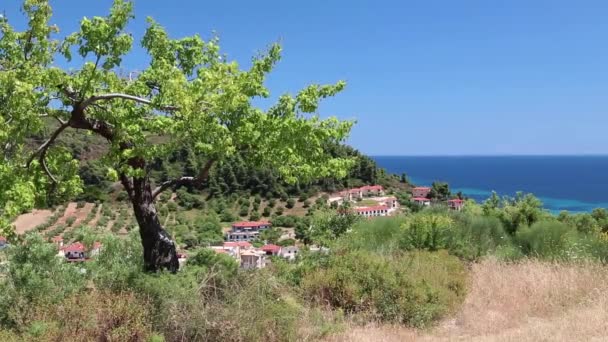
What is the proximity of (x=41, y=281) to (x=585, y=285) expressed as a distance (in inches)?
288

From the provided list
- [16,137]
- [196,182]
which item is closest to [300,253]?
[196,182]

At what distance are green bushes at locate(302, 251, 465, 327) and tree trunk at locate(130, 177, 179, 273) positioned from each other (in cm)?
193

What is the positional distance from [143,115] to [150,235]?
147 cm

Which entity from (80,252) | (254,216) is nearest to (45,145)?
(80,252)

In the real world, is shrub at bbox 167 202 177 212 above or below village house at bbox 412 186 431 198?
below

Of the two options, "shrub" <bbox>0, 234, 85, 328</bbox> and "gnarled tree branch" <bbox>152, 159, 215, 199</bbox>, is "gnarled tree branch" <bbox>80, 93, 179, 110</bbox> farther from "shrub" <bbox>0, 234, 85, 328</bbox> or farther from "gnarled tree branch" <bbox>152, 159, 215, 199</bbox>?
"shrub" <bbox>0, 234, 85, 328</bbox>

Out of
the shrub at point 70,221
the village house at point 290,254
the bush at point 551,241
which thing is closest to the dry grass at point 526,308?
the bush at point 551,241

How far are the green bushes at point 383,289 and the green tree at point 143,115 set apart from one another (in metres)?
1.83

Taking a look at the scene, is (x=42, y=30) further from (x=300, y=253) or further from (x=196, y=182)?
(x=300, y=253)

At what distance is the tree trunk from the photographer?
672 cm

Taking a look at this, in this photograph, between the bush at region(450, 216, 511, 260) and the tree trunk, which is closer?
the tree trunk

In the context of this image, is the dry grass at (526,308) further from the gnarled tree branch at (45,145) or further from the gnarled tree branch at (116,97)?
the gnarled tree branch at (45,145)

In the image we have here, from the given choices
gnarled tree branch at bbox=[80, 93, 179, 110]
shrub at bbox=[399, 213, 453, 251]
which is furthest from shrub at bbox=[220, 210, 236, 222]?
gnarled tree branch at bbox=[80, 93, 179, 110]

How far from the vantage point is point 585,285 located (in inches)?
316
